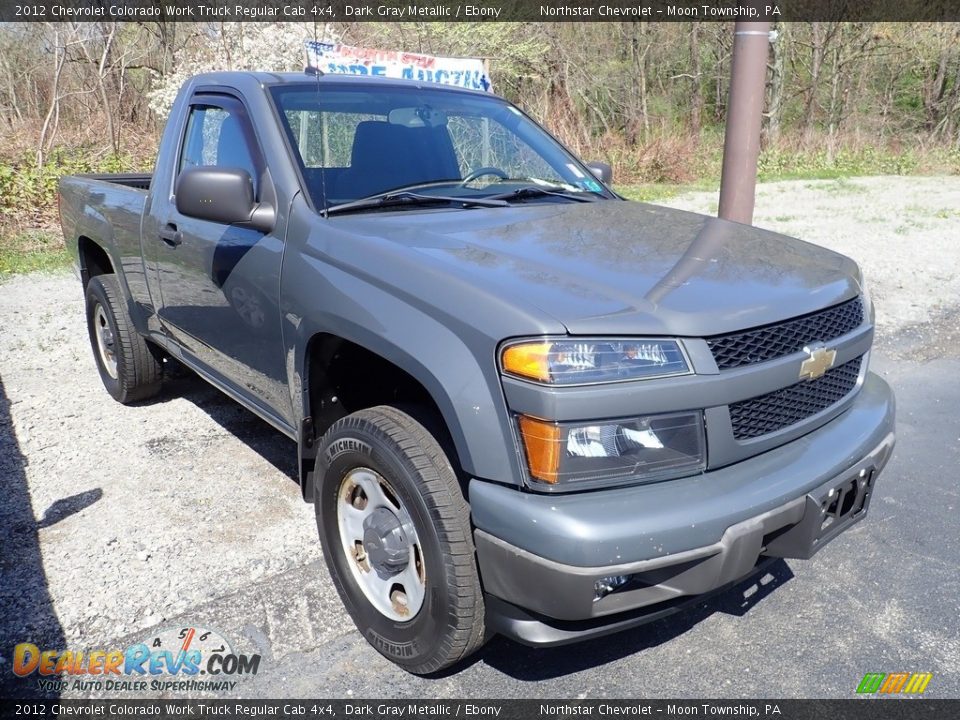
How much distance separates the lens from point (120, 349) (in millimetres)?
4523

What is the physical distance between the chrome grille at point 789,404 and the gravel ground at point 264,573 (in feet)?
2.78

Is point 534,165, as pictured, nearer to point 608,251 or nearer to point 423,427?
point 608,251

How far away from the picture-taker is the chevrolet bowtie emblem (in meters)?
2.28

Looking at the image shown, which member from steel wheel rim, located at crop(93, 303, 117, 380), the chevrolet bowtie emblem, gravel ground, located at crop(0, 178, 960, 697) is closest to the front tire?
steel wheel rim, located at crop(93, 303, 117, 380)

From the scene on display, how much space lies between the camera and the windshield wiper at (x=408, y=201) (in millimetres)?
2840

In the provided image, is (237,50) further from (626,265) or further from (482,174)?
(626,265)

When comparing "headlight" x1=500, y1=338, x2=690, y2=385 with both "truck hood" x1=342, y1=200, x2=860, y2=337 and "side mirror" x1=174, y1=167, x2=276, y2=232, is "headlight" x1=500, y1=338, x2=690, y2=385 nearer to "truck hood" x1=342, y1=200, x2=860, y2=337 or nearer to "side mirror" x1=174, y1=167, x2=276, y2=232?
"truck hood" x1=342, y1=200, x2=860, y2=337

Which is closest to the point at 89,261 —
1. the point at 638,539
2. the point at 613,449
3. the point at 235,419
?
the point at 235,419

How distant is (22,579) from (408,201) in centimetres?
209

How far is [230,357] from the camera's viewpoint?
3.34 m

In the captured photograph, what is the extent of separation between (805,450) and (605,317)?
2.66 feet

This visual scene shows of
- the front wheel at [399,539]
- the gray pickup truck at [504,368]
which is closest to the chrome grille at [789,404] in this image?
the gray pickup truck at [504,368]

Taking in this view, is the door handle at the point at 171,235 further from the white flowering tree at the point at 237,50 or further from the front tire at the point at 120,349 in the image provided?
the white flowering tree at the point at 237,50

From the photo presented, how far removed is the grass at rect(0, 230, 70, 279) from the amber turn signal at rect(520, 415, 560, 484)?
7839 mm
